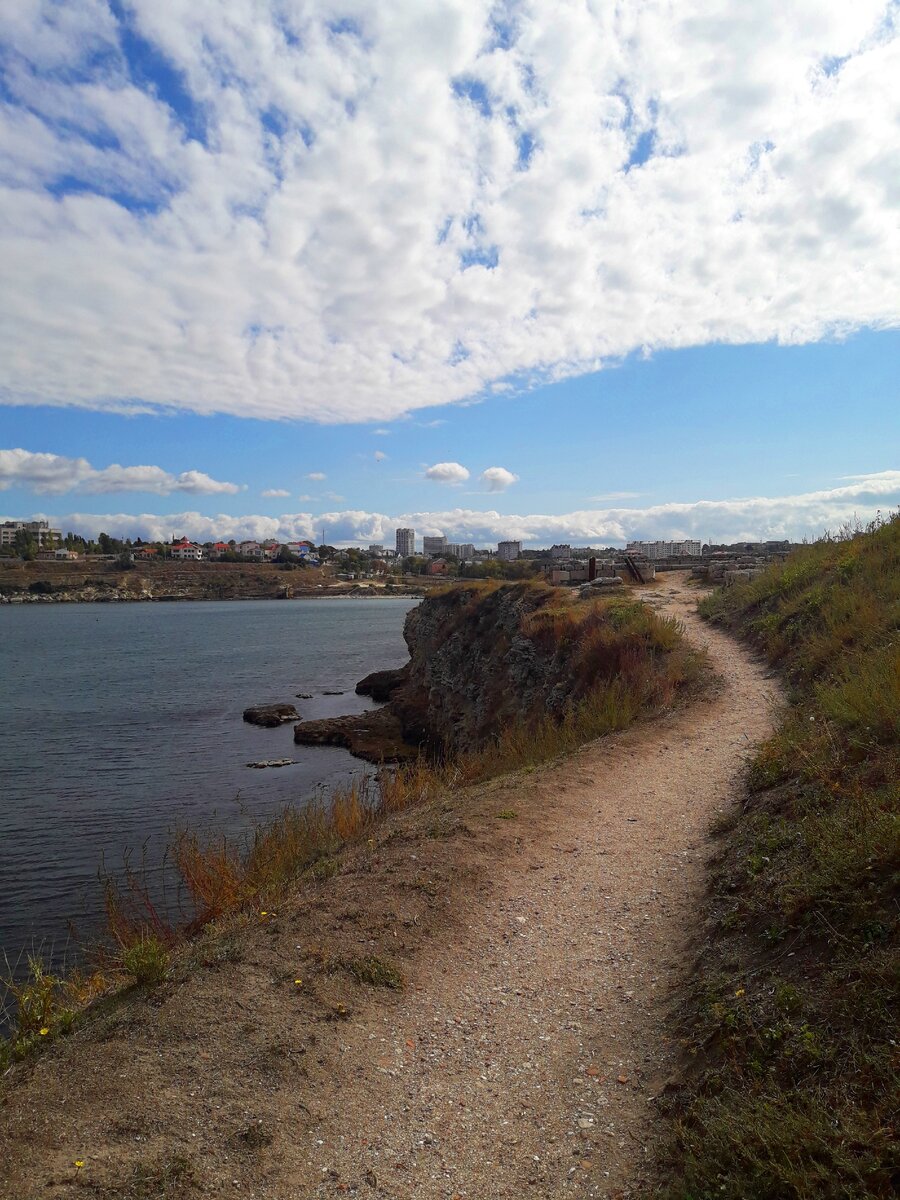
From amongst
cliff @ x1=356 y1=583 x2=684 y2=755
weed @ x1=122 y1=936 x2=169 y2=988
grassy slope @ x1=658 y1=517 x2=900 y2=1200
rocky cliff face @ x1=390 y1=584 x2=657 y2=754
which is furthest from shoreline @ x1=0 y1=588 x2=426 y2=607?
weed @ x1=122 y1=936 x2=169 y2=988

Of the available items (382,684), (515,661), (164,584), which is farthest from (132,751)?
(164,584)

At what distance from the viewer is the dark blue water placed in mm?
16781

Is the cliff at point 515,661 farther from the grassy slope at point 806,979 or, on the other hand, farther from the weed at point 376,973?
the weed at point 376,973

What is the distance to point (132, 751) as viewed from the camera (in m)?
28.8

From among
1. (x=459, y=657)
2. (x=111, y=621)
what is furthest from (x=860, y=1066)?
(x=111, y=621)

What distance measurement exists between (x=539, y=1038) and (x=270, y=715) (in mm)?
31142

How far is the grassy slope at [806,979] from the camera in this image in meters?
3.35

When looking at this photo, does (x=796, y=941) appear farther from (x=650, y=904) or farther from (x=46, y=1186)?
(x=46, y=1186)

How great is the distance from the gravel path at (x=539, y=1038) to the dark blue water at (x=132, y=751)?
675cm

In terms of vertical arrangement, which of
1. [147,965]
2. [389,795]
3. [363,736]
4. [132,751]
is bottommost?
[363,736]

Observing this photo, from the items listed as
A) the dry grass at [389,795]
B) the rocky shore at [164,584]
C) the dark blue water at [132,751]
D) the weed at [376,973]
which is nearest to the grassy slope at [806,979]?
the weed at [376,973]

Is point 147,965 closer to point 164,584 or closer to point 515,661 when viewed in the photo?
point 515,661

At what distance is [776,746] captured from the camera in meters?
9.57

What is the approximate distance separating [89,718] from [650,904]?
34.1 meters
